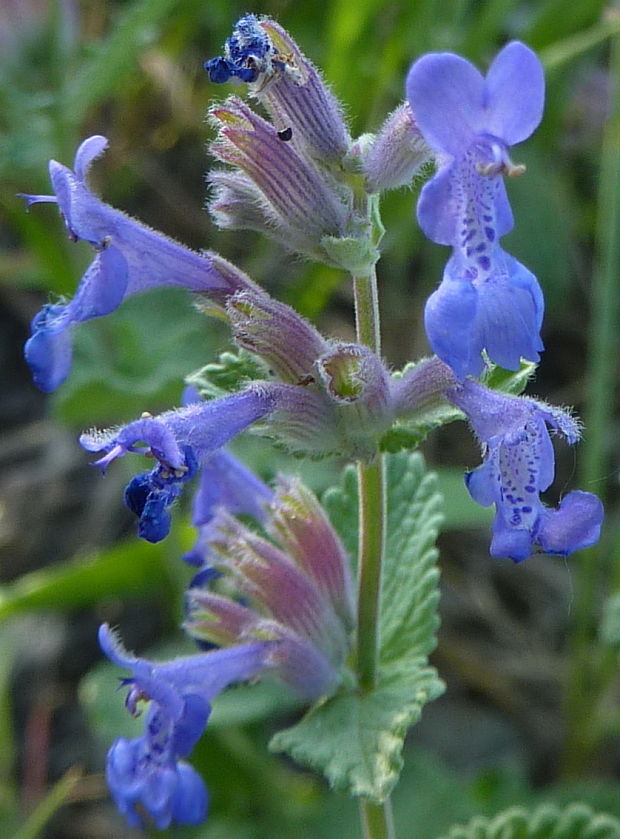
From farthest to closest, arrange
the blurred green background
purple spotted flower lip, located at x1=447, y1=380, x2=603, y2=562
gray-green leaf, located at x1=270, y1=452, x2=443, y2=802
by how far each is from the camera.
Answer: the blurred green background, gray-green leaf, located at x1=270, y1=452, x2=443, y2=802, purple spotted flower lip, located at x1=447, y1=380, x2=603, y2=562

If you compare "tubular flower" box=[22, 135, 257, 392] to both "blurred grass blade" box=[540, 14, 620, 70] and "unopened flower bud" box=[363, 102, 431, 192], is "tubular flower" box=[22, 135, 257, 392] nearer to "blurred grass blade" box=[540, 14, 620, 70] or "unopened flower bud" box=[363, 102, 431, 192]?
"unopened flower bud" box=[363, 102, 431, 192]

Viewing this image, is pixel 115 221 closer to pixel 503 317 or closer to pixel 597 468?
pixel 503 317

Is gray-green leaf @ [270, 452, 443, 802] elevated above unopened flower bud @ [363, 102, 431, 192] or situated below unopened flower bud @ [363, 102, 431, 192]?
below

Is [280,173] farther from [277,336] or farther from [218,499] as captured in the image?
[218,499]

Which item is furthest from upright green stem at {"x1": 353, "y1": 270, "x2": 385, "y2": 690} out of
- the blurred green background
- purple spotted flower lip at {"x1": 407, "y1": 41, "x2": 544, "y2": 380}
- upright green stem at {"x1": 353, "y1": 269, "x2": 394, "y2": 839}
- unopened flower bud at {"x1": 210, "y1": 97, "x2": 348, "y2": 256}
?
the blurred green background

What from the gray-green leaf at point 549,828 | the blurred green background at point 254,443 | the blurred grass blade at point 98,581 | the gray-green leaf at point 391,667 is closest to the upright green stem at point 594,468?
the blurred green background at point 254,443

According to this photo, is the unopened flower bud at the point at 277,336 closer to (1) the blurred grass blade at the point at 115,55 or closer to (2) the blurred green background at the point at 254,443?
(2) the blurred green background at the point at 254,443

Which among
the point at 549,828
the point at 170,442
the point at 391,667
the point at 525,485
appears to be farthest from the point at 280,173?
the point at 549,828
